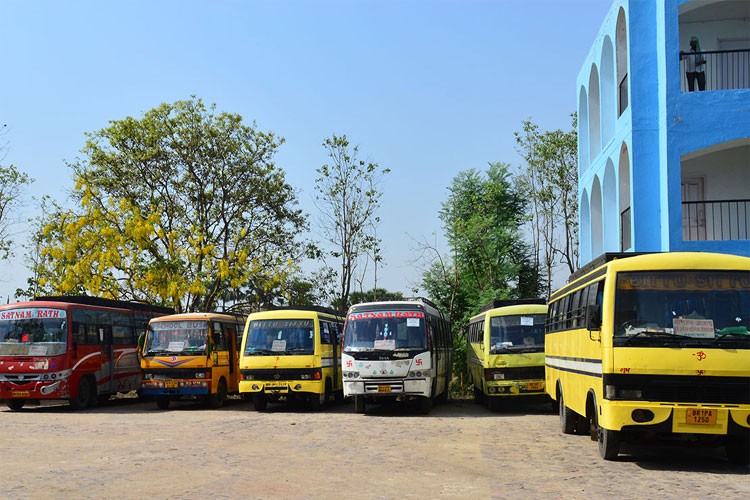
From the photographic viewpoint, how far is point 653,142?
19031 mm

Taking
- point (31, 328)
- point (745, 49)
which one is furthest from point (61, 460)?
point (745, 49)

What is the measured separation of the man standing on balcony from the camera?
19719 millimetres

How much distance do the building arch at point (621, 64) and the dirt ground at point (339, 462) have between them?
25.8 feet

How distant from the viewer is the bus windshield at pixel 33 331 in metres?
22.7

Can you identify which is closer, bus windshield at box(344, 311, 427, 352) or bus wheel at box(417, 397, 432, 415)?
bus windshield at box(344, 311, 427, 352)

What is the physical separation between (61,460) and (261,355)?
9848 mm

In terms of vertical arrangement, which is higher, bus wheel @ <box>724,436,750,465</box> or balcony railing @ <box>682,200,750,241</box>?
balcony railing @ <box>682,200,750,241</box>

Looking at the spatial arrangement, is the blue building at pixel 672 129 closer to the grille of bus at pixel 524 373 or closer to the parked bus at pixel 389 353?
the grille of bus at pixel 524 373

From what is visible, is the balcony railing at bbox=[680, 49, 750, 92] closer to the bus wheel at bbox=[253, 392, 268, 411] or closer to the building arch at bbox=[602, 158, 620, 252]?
the building arch at bbox=[602, 158, 620, 252]

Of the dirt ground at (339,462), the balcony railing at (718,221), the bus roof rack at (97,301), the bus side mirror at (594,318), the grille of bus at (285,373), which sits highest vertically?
the balcony railing at (718,221)

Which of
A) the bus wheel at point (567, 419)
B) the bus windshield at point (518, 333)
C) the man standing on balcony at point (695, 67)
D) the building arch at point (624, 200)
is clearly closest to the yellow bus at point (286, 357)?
the bus windshield at point (518, 333)

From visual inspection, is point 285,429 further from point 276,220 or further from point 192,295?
point 276,220

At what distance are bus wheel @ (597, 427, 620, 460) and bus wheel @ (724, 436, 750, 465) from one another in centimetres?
137

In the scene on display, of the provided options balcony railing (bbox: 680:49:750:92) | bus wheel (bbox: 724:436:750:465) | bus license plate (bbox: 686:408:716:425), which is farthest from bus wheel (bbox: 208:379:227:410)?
bus license plate (bbox: 686:408:716:425)
